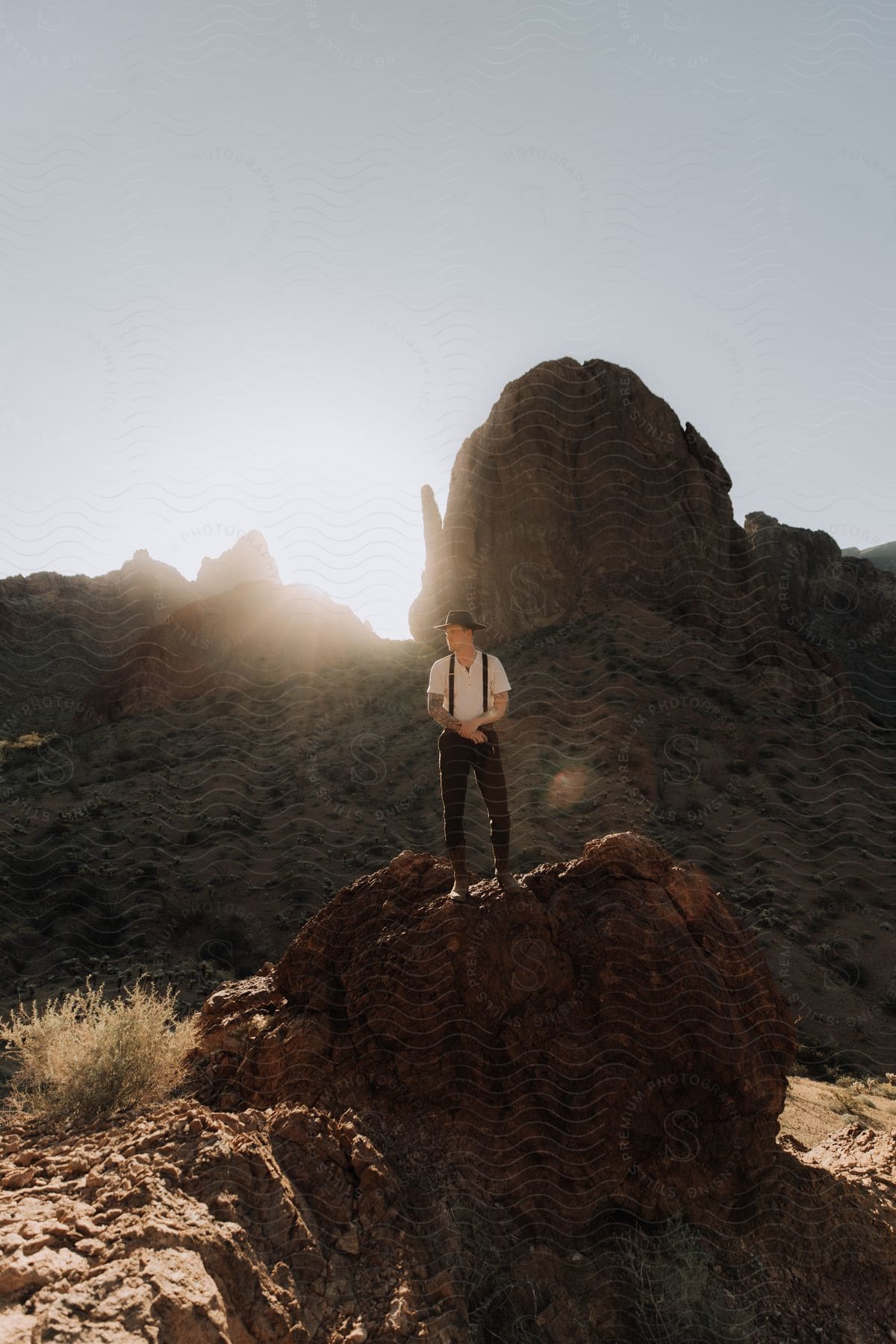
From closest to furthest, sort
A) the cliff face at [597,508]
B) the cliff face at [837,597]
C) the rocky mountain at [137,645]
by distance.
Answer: the cliff face at [597,508] → the rocky mountain at [137,645] → the cliff face at [837,597]

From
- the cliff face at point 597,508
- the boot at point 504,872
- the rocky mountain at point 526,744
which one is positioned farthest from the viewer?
the cliff face at point 597,508

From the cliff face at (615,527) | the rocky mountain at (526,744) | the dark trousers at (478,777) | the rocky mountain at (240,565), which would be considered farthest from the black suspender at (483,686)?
the rocky mountain at (240,565)

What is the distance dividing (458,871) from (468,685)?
1.20 metres

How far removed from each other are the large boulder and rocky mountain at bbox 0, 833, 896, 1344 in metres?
0.01

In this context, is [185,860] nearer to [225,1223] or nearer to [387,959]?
[387,959]

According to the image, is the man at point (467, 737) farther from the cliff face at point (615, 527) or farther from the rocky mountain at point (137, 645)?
the rocky mountain at point (137, 645)

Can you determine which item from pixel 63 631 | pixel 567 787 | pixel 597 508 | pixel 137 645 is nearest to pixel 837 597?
pixel 597 508

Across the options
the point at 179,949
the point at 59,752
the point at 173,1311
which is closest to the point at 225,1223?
the point at 173,1311

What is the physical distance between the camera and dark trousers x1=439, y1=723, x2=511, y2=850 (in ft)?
14.5

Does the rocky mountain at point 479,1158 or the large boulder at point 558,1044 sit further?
the large boulder at point 558,1044

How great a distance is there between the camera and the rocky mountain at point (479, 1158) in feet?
8.21

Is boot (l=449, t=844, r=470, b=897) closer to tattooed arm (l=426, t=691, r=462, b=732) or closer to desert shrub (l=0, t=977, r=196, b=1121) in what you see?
tattooed arm (l=426, t=691, r=462, b=732)

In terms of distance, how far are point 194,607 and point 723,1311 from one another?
3302 centimetres

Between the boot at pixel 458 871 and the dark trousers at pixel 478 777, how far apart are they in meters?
0.04
